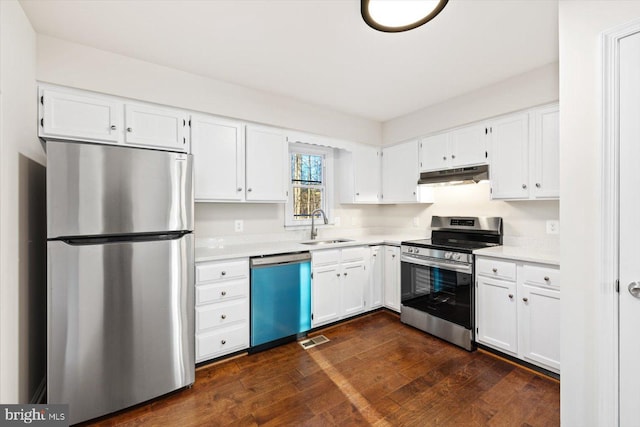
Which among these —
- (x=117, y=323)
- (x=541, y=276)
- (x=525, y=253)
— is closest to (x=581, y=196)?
(x=541, y=276)

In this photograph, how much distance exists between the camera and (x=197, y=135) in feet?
8.38

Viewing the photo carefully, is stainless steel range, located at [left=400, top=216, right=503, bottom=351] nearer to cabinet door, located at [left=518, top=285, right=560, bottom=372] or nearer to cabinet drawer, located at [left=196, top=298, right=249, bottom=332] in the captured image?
cabinet door, located at [left=518, top=285, right=560, bottom=372]

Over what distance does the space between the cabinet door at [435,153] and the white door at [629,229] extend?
196 cm

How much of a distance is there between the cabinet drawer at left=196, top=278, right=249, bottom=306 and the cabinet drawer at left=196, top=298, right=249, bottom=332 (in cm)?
5

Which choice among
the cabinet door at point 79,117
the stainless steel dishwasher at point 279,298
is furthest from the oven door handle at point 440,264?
the cabinet door at point 79,117

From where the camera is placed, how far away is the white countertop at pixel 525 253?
217 centimetres

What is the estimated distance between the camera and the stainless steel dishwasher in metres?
2.55

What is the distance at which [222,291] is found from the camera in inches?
93.9

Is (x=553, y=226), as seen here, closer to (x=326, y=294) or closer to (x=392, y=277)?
(x=392, y=277)

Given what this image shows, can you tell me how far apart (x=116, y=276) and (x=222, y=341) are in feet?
3.35

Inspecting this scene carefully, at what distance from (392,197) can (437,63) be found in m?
1.79

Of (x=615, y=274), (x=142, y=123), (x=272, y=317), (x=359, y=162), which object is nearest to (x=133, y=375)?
(x=272, y=317)

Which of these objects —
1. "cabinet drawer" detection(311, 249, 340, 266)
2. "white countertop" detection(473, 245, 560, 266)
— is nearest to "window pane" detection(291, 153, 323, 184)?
"cabinet drawer" detection(311, 249, 340, 266)

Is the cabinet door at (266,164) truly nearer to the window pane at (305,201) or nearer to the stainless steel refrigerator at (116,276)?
the window pane at (305,201)
